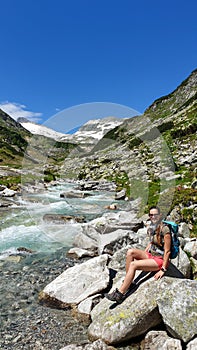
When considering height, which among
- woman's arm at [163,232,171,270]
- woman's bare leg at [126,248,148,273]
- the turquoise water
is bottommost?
the turquoise water

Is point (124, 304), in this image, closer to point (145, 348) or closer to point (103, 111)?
point (145, 348)

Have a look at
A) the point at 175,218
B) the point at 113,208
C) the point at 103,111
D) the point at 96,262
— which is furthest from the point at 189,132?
the point at 96,262

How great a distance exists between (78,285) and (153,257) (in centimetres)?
243

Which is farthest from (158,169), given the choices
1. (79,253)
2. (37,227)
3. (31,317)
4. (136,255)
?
(31,317)

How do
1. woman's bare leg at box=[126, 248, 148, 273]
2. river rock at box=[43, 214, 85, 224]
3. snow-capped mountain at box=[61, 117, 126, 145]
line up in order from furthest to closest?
snow-capped mountain at box=[61, 117, 126, 145], river rock at box=[43, 214, 85, 224], woman's bare leg at box=[126, 248, 148, 273]

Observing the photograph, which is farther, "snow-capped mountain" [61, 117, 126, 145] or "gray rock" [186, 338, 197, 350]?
"snow-capped mountain" [61, 117, 126, 145]

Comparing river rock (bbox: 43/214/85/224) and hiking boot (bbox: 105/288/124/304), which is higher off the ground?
hiking boot (bbox: 105/288/124/304)

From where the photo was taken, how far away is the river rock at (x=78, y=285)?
697 cm

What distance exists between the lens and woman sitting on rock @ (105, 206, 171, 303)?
18.7ft

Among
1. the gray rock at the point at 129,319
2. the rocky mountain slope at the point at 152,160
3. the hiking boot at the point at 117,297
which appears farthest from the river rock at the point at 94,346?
the rocky mountain slope at the point at 152,160

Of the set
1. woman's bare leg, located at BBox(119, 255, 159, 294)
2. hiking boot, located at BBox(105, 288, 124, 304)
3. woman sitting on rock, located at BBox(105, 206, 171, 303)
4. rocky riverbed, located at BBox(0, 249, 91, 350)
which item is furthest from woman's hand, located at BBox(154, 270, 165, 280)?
rocky riverbed, located at BBox(0, 249, 91, 350)

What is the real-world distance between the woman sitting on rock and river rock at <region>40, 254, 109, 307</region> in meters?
1.18

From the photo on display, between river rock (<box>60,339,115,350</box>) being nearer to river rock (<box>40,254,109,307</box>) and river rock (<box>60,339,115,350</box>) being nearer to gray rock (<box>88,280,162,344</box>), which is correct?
gray rock (<box>88,280,162,344</box>)

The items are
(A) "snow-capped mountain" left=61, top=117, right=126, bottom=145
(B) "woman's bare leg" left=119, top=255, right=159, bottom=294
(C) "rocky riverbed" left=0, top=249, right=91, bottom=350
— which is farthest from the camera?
(A) "snow-capped mountain" left=61, top=117, right=126, bottom=145
